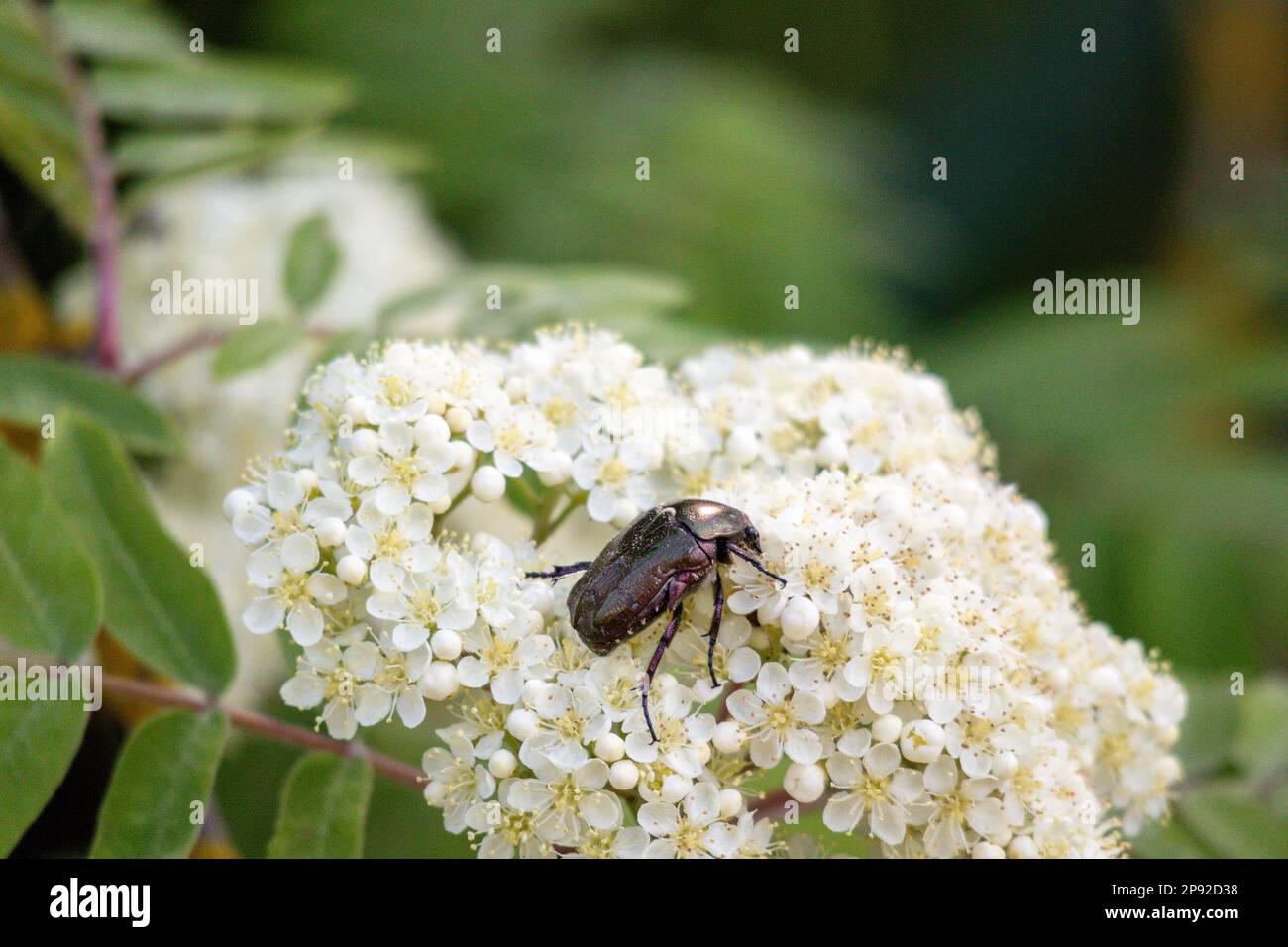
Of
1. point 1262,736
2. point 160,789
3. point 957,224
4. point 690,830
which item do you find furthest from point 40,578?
point 957,224

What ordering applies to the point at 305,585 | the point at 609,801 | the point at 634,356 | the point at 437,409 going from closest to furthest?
the point at 609,801
the point at 305,585
the point at 437,409
the point at 634,356

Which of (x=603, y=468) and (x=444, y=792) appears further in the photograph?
(x=603, y=468)

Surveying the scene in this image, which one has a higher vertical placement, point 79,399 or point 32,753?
point 79,399

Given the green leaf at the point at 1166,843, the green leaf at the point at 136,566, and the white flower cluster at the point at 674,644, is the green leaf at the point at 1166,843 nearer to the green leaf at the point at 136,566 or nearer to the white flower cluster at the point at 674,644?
the white flower cluster at the point at 674,644

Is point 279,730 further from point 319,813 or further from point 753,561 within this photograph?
point 753,561

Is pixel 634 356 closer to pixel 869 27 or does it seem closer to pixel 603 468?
pixel 603 468

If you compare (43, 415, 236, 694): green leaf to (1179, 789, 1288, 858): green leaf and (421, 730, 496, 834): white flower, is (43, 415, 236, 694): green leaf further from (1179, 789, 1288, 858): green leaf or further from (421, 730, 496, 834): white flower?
(1179, 789, 1288, 858): green leaf

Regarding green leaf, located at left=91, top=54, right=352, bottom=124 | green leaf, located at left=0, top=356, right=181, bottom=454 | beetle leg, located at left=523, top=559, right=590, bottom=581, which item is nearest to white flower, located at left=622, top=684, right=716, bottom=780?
beetle leg, located at left=523, top=559, right=590, bottom=581
